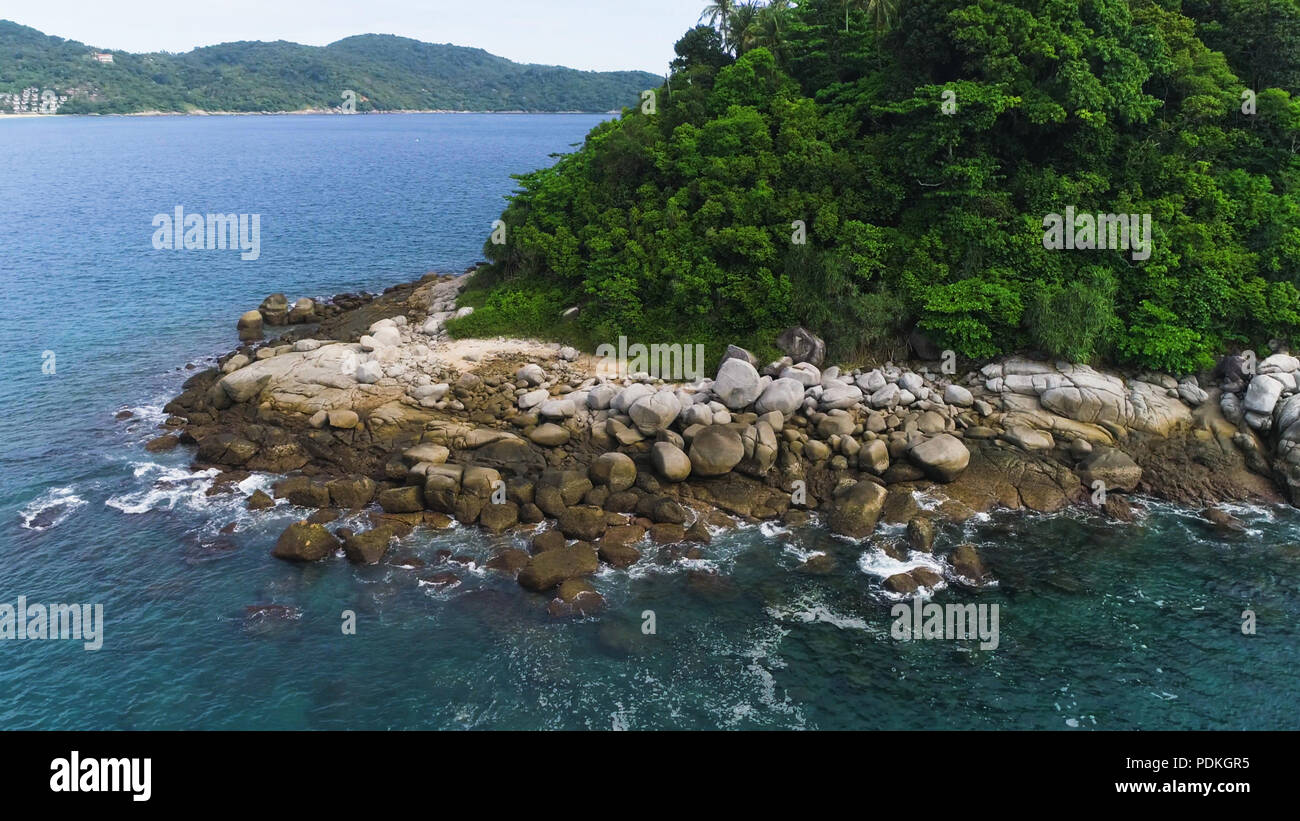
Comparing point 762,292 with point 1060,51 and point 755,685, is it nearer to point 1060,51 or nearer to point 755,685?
point 1060,51

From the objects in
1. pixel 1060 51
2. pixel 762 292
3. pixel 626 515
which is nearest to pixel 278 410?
pixel 626 515

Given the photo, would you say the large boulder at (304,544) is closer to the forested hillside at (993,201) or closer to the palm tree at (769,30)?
the forested hillside at (993,201)

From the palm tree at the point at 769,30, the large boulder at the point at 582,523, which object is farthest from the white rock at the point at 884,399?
the palm tree at the point at 769,30

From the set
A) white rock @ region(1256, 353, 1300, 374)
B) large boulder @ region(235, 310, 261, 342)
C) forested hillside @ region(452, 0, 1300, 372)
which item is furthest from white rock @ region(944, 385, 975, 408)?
large boulder @ region(235, 310, 261, 342)

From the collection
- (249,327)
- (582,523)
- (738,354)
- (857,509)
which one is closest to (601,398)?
(738,354)

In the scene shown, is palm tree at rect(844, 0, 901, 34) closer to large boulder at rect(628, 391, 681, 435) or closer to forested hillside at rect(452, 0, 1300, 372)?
forested hillside at rect(452, 0, 1300, 372)
